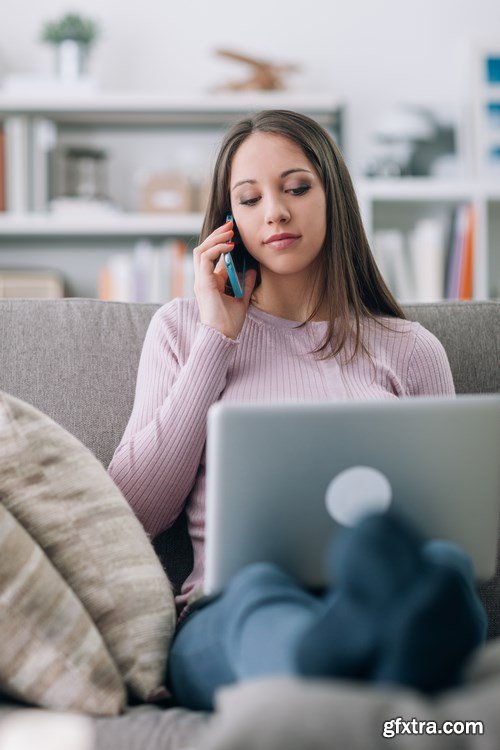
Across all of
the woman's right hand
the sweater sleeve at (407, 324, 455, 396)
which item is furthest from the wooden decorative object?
the sweater sleeve at (407, 324, 455, 396)

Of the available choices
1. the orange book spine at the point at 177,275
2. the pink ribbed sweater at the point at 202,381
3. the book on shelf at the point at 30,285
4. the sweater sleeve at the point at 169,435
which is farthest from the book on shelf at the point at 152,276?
the sweater sleeve at the point at 169,435

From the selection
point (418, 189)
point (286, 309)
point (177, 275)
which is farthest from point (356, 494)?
point (418, 189)

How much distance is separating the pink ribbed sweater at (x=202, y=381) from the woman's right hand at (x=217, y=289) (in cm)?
3

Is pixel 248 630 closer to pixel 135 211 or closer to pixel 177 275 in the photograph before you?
pixel 177 275

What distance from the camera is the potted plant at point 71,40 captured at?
2709 mm

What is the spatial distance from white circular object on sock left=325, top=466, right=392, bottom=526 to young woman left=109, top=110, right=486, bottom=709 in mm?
66

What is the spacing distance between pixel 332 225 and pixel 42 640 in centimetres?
89

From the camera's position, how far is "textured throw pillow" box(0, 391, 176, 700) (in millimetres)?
983

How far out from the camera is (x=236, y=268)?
61.2 inches

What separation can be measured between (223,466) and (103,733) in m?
0.29

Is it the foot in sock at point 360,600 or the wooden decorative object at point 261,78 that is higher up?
the wooden decorative object at point 261,78

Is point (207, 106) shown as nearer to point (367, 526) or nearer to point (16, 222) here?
point (16, 222)

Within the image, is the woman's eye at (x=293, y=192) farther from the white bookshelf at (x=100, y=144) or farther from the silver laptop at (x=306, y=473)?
the white bookshelf at (x=100, y=144)

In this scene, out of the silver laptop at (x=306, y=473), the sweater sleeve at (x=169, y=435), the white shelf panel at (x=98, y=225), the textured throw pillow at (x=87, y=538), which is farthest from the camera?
the white shelf panel at (x=98, y=225)
